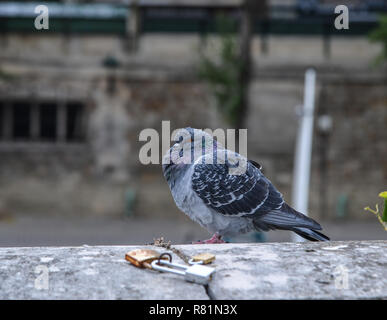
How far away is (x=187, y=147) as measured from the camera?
2.95 metres

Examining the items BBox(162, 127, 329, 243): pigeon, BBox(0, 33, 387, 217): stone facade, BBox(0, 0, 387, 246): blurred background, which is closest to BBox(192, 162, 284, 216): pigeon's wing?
BBox(162, 127, 329, 243): pigeon

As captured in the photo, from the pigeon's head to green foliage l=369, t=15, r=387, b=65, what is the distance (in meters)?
8.87

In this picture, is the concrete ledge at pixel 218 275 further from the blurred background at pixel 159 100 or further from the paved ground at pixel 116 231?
the blurred background at pixel 159 100

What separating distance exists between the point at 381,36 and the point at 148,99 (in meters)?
5.26

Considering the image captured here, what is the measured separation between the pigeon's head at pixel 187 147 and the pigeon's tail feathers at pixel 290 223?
0.50m

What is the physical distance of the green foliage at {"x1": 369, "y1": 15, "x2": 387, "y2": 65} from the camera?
10.7 meters

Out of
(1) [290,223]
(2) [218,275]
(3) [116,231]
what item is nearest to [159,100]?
(3) [116,231]

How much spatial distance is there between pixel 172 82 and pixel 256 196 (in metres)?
9.51

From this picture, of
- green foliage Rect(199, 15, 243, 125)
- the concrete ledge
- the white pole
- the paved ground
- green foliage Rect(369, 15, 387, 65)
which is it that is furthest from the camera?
green foliage Rect(199, 15, 243, 125)

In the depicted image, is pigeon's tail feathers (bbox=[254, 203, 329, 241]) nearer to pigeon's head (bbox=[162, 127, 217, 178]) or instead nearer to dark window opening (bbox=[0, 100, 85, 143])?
pigeon's head (bbox=[162, 127, 217, 178])

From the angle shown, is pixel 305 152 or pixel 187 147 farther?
pixel 305 152

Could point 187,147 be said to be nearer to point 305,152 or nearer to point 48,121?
point 305,152

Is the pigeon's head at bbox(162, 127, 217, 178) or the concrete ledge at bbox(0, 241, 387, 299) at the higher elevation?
the pigeon's head at bbox(162, 127, 217, 178)
